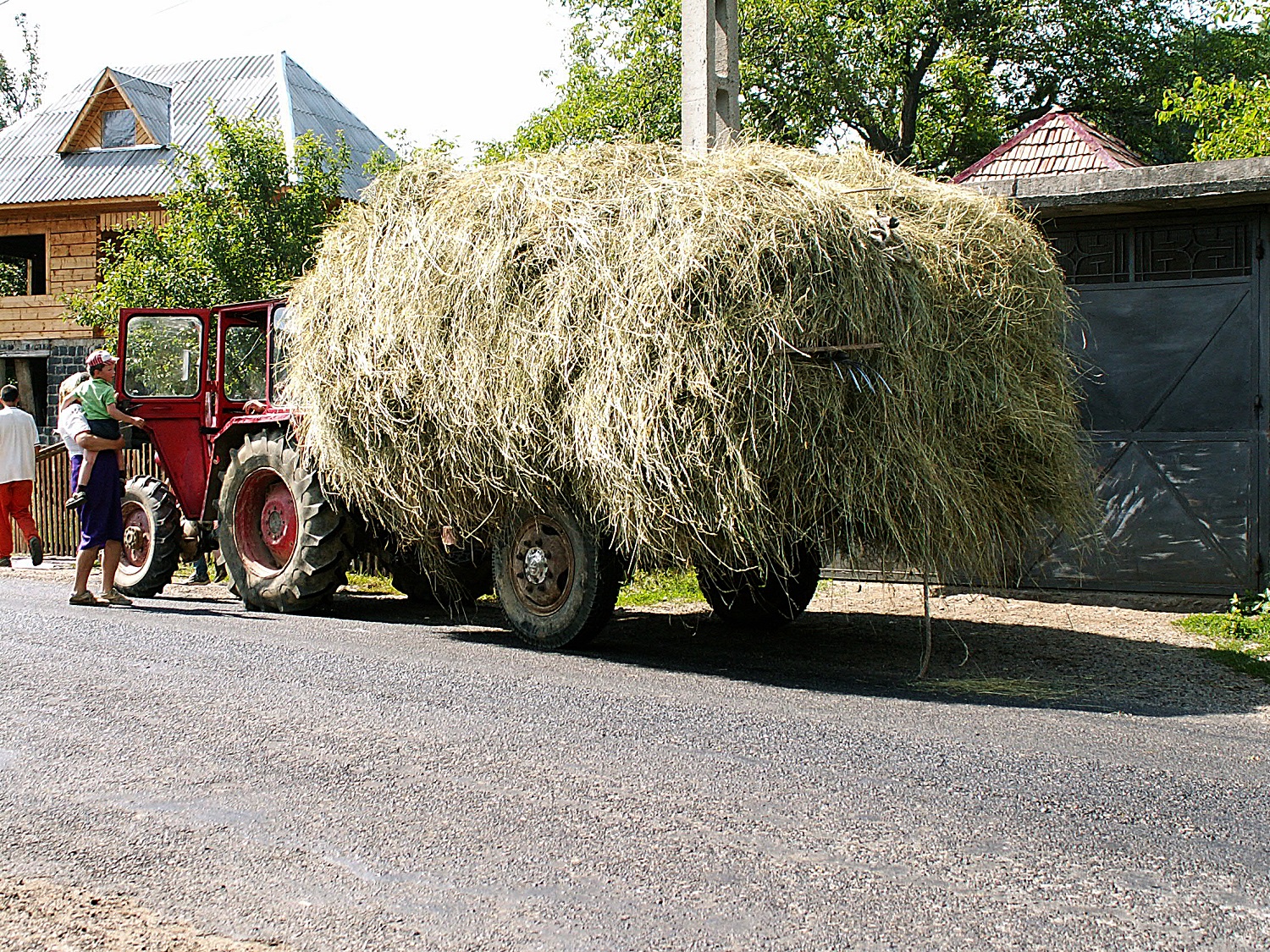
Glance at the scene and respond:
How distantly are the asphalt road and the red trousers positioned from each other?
7612 millimetres

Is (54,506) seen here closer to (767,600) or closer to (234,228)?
(234,228)

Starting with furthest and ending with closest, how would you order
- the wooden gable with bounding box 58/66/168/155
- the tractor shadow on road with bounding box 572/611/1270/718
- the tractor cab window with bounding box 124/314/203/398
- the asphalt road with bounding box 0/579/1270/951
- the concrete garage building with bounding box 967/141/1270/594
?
the wooden gable with bounding box 58/66/168/155 → the tractor cab window with bounding box 124/314/203/398 → the concrete garage building with bounding box 967/141/1270/594 → the tractor shadow on road with bounding box 572/611/1270/718 → the asphalt road with bounding box 0/579/1270/951

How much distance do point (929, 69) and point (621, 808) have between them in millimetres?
34880

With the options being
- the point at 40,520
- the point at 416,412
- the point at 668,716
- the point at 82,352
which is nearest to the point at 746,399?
the point at 668,716

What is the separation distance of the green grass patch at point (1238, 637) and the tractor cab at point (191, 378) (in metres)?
7.04

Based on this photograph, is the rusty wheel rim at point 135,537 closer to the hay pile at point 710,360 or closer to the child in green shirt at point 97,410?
the child in green shirt at point 97,410

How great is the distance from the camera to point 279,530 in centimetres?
979

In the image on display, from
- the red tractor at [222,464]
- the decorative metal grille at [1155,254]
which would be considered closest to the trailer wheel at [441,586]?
the red tractor at [222,464]

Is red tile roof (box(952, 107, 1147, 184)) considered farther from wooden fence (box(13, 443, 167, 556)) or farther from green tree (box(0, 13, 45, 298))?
green tree (box(0, 13, 45, 298))

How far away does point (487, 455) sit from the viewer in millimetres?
7367

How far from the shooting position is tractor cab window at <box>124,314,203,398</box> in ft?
36.2

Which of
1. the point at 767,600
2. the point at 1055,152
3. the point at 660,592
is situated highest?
the point at 1055,152

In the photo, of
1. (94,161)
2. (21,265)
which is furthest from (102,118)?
(21,265)

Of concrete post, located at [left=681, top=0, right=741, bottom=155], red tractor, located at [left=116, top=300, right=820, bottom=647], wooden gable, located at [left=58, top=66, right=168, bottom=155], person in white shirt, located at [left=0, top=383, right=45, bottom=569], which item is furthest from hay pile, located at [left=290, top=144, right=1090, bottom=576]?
wooden gable, located at [left=58, top=66, right=168, bottom=155]
